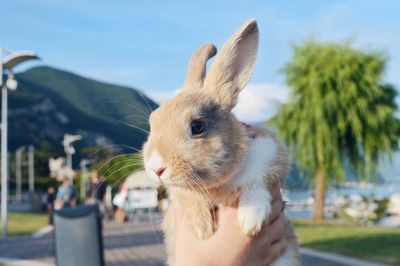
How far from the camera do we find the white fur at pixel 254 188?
87.0 inches

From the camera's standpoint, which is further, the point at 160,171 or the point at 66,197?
the point at 66,197

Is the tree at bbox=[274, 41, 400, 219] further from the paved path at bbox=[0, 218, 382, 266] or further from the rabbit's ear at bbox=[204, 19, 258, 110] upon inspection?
the rabbit's ear at bbox=[204, 19, 258, 110]

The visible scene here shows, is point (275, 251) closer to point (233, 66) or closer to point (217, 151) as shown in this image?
point (217, 151)

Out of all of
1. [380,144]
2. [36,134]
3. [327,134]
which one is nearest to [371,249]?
[327,134]

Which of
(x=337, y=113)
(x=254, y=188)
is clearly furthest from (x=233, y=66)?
(x=337, y=113)

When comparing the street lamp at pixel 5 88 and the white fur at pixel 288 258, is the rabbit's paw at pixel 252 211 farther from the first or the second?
the street lamp at pixel 5 88

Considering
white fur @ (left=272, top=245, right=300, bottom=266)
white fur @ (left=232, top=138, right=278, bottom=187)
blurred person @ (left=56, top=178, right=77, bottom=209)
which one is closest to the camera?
white fur @ (left=232, top=138, right=278, bottom=187)

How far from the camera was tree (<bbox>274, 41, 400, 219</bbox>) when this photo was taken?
19.8 m

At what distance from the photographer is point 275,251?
2.34m

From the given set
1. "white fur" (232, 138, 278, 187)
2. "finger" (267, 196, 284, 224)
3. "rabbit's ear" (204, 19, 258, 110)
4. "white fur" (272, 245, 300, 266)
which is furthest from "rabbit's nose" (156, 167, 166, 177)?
"white fur" (272, 245, 300, 266)

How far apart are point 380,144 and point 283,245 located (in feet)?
63.1

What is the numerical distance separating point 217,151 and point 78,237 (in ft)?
15.2

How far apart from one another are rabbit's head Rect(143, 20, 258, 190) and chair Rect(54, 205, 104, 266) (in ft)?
14.4

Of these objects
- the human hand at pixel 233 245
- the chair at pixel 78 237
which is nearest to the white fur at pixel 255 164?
the human hand at pixel 233 245
